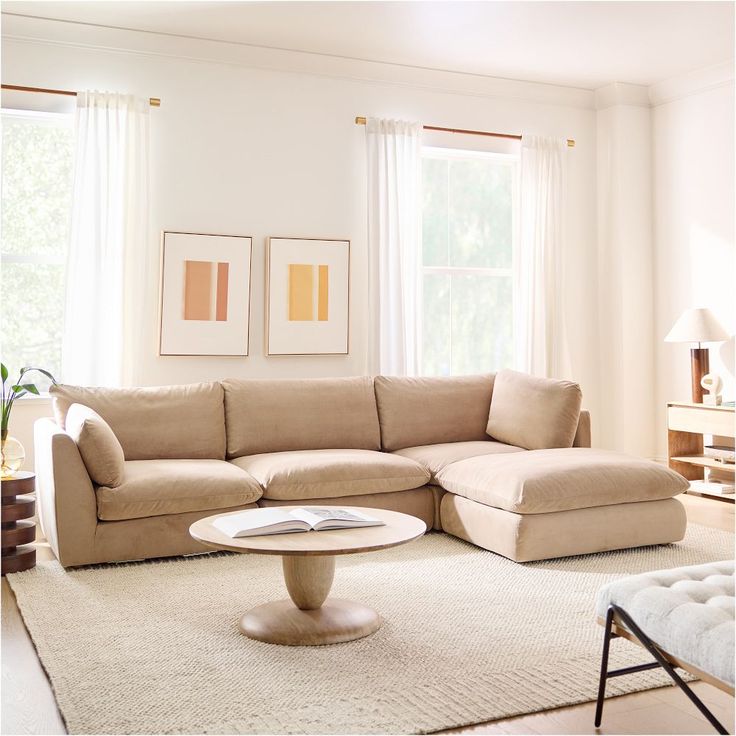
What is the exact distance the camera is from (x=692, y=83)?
19.6ft

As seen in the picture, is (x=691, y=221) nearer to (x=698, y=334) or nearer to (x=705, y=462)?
(x=698, y=334)

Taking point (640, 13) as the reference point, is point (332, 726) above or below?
below

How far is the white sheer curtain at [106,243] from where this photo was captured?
4934 millimetres

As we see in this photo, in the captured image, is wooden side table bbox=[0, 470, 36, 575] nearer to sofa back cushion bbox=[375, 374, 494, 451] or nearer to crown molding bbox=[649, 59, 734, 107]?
sofa back cushion bbox=[375, 374, 494, 451]

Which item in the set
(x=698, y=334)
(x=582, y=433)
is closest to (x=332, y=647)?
(x=582, y=433)

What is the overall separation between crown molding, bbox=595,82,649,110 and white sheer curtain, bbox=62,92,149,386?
343 cm

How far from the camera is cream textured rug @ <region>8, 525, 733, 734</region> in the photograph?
227 centimetres

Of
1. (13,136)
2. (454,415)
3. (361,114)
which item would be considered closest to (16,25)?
(13,136)

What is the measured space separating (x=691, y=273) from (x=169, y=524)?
4.19 metres

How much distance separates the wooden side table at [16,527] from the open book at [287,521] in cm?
116

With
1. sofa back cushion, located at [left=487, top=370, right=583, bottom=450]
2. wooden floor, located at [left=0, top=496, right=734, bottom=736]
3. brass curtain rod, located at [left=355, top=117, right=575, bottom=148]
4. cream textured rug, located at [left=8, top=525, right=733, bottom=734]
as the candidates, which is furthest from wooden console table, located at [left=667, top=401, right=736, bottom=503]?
wooden floor, located at [left=0, top=496, right=734, bottom=736]

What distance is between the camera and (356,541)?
9.17 ft

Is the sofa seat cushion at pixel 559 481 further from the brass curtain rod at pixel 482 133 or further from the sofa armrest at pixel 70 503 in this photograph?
the brass curtain rod at pixel 482 133

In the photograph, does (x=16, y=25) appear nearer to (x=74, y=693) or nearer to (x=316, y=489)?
(x=316, y=489)
